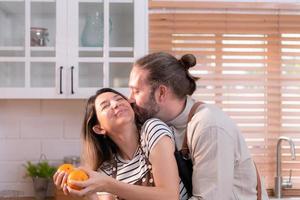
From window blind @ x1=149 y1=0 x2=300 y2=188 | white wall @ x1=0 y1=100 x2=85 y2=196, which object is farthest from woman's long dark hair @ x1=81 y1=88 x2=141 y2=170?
window blind @ x1=149 y1=0 x2=300 y2=188

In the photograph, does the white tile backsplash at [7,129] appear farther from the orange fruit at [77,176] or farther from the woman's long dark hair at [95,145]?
the orange fruit at [77,176]

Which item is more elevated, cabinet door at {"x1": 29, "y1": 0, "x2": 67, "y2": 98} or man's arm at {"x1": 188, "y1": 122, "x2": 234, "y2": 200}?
cabinet door at {"x1": 29, "y1": 0, "x2": 67, "y2": 98}

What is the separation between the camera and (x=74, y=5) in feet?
→ 8.18

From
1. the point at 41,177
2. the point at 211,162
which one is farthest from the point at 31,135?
the point at 211,162

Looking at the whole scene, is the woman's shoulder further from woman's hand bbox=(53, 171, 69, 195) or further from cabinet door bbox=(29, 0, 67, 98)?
cabinet door bbox=(29, 0, 67, 98)

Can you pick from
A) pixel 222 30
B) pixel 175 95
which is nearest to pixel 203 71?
pixel 222 30

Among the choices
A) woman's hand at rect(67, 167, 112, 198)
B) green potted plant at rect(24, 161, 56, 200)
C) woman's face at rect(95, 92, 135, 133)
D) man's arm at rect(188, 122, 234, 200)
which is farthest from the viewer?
green potted plant at rect(24, 161, 56, 200)

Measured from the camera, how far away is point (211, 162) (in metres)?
1.37

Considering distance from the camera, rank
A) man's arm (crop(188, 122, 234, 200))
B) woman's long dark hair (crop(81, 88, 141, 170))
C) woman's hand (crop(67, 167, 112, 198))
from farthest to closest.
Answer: woman's long dark hair (crop(81, 88, 141, 170))
man's arm (crop(188, 122, 234, 200))
woman's hand (crop(67, 167, 112, 198))

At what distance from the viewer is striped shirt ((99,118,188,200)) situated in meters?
1.42

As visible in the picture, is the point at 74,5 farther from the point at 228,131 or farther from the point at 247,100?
the point at 228,131

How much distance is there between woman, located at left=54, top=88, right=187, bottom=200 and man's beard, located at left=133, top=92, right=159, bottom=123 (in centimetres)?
2

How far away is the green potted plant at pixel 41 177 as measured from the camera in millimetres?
2596

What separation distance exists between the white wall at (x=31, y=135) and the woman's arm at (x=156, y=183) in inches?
56.9
